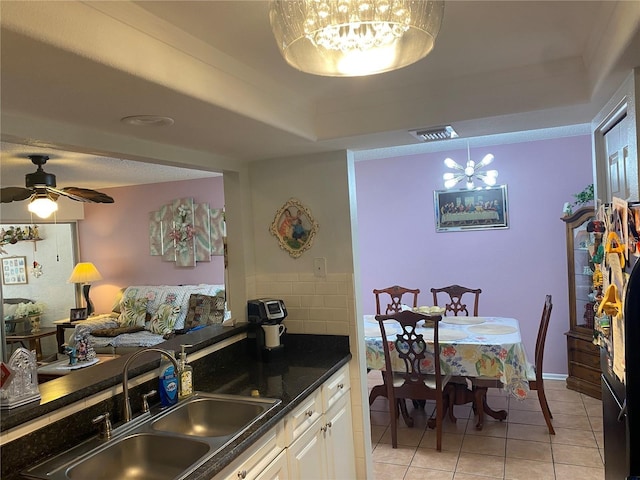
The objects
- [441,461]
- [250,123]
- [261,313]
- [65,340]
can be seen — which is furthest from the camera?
[65,340]

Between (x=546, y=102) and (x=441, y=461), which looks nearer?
(x=546, y=102)

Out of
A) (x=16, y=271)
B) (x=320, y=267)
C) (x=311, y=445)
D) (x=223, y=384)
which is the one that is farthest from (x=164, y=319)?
(x=311, y=445)

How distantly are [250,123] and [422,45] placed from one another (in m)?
0.98

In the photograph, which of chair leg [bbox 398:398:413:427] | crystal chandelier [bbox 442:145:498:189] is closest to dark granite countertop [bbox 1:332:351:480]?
chair leg [bbox 398:398:413:427]

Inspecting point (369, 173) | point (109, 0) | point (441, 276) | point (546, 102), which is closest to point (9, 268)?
point (369, 173)

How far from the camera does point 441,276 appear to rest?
4.89m

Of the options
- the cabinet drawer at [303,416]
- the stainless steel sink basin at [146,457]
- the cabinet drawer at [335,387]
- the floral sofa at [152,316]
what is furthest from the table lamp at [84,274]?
the stainless steel sink basin at [146,457]

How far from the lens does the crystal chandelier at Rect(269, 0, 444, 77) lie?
3.16ft

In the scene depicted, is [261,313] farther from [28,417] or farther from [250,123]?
[28,417]

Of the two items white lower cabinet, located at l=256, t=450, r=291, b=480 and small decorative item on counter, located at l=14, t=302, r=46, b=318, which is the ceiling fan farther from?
white lower cabinet, located at l=256, t=450, r=291, b=480

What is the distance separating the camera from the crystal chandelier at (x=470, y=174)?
167 inches

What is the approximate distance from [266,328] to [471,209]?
287 centimetres

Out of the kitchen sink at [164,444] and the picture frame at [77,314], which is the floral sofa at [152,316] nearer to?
the picture frame at [77,314]

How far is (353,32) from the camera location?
106 centimetres
